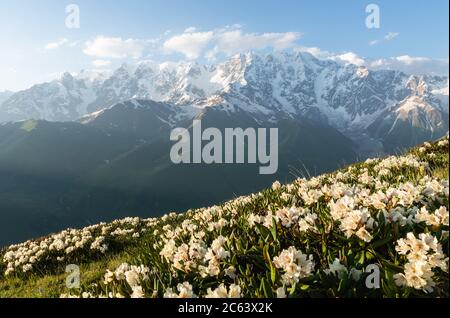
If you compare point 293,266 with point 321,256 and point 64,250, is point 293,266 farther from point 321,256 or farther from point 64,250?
point 64,250

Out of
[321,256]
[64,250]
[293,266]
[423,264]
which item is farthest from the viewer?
[64,250]

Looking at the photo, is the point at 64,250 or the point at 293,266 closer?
the point at 293,266

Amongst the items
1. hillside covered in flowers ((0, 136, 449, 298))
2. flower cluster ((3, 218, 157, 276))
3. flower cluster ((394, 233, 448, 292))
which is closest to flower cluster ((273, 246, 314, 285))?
hillside covered in flowers ((0, 136, 449, 298))

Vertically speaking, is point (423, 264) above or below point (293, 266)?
above

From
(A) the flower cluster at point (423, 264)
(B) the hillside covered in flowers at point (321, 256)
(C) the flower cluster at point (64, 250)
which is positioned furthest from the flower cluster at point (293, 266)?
(C) the flower cluster at point (64, 250)

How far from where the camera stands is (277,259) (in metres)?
4.84

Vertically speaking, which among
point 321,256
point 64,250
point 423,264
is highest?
point 423,264

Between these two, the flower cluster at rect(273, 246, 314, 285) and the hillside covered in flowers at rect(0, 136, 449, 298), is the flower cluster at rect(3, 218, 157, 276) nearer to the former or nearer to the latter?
the hillside covered in flowers at rect(0, 136, 449, 298)

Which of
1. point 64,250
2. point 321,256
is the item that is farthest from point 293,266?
point 64,250

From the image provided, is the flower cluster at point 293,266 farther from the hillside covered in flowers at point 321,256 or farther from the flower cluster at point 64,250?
the flower cluster at point 64,250
